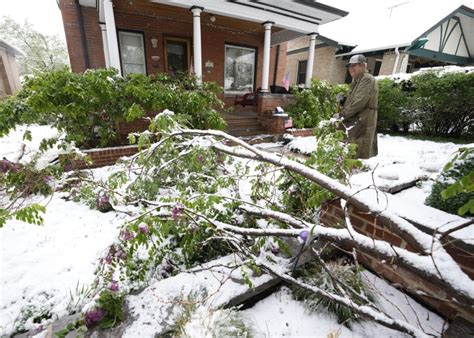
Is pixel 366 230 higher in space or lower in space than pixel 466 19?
lower

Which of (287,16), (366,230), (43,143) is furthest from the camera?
(287,16)

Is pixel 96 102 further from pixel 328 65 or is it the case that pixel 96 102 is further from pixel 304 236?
pixel 328 65

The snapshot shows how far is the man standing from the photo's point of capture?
321 centimetres

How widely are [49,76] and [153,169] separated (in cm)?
286

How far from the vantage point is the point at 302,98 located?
24.5ft

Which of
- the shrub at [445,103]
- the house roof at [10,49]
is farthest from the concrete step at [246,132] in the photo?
the house roof at [10,49]

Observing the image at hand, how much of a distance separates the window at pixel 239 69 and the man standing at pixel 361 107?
689 cm

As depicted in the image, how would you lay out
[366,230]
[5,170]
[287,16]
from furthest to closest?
[287,16]
[5,170]
[366,230]

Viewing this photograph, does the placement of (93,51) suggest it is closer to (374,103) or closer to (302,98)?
(302,98)

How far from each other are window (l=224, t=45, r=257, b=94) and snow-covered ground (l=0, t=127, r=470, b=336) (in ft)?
26.0

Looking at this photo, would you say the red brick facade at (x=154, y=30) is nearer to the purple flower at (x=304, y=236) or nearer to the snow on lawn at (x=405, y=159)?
the snow on lawn at (x=405, y=159)

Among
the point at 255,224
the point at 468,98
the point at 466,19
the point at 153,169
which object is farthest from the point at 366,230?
the point at 466,19

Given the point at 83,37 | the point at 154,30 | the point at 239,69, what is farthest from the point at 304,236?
the point at 239,69

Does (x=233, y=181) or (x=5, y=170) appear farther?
(x=5, y=170)
